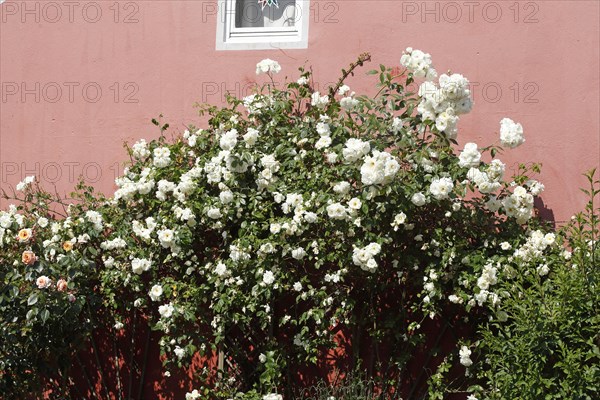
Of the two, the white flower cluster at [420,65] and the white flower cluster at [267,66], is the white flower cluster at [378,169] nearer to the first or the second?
the white flower cluster at [420,65]

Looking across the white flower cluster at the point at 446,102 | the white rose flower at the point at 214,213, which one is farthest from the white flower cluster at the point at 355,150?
the white rose flower at the point at 214,213

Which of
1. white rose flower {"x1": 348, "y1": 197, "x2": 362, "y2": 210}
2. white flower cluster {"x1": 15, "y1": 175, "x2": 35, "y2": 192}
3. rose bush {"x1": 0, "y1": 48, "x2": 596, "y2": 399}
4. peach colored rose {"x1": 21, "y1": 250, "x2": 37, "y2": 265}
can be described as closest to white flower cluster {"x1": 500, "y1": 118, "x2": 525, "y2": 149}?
rose bush {"x1": 0, "y1": 48, "x2": 596, "y2": 399}

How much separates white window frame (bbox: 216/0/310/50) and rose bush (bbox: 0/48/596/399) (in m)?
0.49

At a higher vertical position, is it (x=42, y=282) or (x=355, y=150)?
(x=355, y=150)

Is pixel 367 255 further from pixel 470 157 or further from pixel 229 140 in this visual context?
pixel 229 140

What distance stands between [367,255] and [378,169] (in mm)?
506

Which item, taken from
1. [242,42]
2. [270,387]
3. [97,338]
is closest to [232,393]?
[270,387]

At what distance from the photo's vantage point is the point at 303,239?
5875 millimetres

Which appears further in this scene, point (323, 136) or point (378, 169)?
point (323, 136)

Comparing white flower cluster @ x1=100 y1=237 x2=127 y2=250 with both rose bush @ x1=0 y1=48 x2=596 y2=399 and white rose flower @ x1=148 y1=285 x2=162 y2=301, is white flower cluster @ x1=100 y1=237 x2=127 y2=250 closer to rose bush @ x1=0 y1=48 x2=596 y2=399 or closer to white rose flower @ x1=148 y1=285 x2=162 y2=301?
rose bush @ x1=0 y1=48 x2=596 y2=399

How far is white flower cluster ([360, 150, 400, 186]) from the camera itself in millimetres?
5387

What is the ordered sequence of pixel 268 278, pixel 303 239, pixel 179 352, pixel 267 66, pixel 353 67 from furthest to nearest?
pixel 353 67
pixel 267 66
pixel 179 352
pixel 303 239
pixel 268 278

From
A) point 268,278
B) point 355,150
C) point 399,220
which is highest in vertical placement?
point 355,150

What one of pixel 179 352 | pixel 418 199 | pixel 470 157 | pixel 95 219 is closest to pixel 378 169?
pixel 418 199
